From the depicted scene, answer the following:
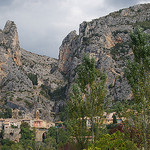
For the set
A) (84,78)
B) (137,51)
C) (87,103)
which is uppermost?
(137,51)

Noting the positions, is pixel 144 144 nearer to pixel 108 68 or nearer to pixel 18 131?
pixel 18 131

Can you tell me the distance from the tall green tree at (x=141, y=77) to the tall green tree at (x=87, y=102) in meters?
4.23

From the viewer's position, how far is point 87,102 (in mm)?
24953

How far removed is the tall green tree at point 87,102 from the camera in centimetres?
2431

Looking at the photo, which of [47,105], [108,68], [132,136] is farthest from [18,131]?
[132,136]

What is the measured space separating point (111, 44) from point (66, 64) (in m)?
37.7

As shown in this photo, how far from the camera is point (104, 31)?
13875 cm

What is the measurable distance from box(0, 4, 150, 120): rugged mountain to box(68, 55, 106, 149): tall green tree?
79.7 m

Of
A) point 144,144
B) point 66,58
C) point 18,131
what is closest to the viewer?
point 144,144

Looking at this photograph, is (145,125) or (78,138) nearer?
(145,125)

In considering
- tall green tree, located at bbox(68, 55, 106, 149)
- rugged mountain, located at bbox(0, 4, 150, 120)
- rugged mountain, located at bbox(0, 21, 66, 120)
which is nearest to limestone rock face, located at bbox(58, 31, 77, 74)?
rugged mountain, located at bbox(0, 4, 150, 120)

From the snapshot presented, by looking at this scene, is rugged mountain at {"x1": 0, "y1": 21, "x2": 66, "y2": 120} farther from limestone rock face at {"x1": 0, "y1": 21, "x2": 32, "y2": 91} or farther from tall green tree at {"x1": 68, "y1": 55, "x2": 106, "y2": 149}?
tall green tree at {"x1": 68, "y1": 55, "x2": 106, "y2": 149}

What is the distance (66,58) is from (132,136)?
145 metres

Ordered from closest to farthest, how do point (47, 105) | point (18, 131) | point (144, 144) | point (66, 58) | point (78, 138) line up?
point (144, 144)
point (78, 138)
point (18, 131)
point (47, 105)
point (66, 58)
